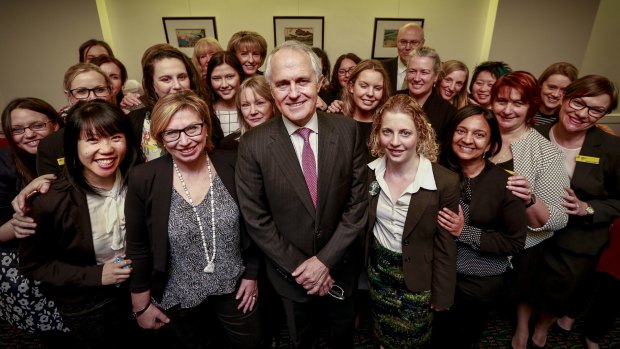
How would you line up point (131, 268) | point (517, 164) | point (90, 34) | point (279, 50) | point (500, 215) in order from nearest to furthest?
1. point (279, 50)
2. point (131, 268)
3. point (500, 215)
4. point (517, 164)
5. point (90, 34)

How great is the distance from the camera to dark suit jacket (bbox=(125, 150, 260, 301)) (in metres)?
1.53

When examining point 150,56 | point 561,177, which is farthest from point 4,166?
point 561,177

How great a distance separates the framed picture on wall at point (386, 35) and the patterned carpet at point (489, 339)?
417 centimetres

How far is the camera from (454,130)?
1.85 meters

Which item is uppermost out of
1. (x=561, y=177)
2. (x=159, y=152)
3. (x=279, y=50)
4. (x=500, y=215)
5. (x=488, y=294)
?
(x=279, y=50)

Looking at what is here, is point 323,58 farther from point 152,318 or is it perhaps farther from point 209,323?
point 152,318

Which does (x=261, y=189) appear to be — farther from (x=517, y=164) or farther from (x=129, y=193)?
(x=517, y=164)

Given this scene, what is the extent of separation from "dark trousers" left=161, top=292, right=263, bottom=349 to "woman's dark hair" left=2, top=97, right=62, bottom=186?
4.45 feet

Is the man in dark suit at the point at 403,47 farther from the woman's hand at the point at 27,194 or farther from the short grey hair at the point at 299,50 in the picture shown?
the woman's hand at the point at 27,194

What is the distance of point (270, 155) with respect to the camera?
158cm

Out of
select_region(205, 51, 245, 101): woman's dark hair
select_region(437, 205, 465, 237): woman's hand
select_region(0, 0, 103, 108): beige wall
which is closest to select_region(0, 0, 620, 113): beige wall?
select_region(0, 0, 103, 108): beige wall

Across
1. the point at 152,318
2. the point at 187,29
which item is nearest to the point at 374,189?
the point at 152,318

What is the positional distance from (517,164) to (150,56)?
251 centimetres

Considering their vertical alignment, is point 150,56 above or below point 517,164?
above
